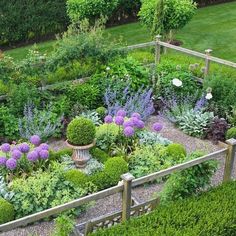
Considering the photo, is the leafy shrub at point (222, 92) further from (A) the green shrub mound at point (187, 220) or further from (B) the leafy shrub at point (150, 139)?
(A) the green shrub mound at point (187, 220)

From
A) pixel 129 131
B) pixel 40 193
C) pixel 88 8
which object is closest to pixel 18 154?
pixel 40 193

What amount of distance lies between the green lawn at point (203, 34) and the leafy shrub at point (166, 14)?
1222 millimetres

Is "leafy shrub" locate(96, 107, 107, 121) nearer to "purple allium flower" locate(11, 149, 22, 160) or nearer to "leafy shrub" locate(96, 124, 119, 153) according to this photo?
"leafy shrub" locate(96, 124, 119, 153)

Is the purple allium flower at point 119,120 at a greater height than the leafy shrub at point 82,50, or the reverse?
the leafy shrub at point 82,50

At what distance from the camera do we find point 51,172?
23.6 feet

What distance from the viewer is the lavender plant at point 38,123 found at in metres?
8.55

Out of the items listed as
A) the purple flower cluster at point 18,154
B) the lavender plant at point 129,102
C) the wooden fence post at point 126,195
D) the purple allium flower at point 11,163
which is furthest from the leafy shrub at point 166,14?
the wooden fence post at point 126,195

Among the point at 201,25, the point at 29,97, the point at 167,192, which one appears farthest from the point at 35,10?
the point at 167,192

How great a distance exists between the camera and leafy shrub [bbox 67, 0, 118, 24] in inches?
553

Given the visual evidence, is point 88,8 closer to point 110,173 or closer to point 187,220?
point 110,173

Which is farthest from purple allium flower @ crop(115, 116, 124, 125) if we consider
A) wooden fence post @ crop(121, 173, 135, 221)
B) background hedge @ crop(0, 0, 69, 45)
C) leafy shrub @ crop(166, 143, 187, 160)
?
background hedge @ crop(0, 0, 69, 45)

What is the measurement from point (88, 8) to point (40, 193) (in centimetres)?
839

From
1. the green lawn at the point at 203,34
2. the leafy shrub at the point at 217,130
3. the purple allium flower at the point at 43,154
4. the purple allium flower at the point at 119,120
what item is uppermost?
the purple allium flower at the point at 119,120

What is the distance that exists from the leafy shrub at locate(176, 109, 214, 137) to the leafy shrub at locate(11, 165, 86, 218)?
2.96 m
